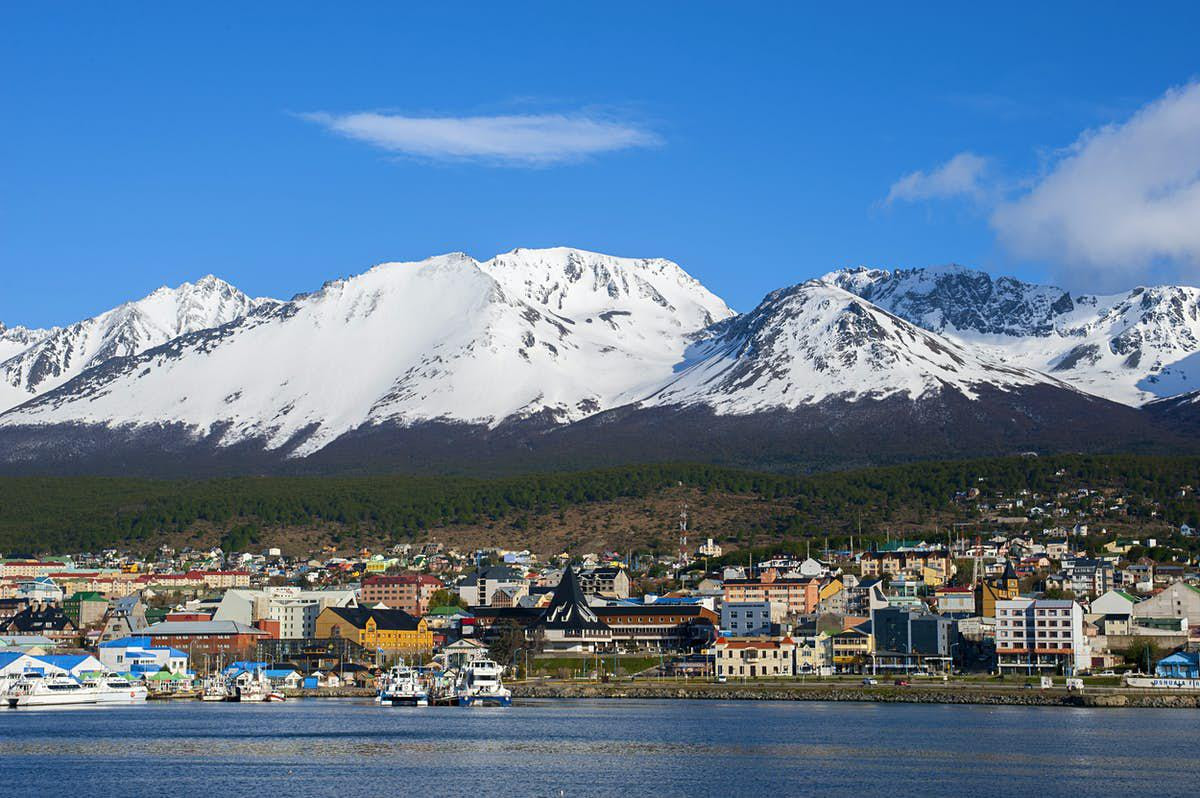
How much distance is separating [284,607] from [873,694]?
5855cm

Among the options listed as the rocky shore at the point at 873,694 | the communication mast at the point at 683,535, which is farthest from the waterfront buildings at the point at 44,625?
the communication mast at the point at 683,535

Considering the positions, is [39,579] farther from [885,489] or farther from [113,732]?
[113,732]

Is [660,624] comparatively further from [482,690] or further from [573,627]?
[482,690]

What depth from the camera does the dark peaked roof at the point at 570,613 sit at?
12262cm

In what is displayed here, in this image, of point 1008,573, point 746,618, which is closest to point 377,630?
point 746,618

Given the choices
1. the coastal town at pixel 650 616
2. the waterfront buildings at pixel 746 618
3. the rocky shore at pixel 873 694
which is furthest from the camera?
the waterfront buildings at pixel 746 618

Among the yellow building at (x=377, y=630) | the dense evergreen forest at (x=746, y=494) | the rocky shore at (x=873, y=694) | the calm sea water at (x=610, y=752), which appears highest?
the dense evergreen forest at (x=746, y=494)

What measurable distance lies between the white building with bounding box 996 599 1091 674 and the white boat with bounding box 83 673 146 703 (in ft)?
151

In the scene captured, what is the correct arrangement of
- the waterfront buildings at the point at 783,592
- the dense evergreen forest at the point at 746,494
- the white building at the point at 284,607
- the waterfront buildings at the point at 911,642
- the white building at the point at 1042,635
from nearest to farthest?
the white building at the point at 1042,635, the waterfront buildings at the point at 911,642, the waterfront buildings at the point at 783,592, the white building at the point at 284,607, the dense evergreen forest at the point at 746,494

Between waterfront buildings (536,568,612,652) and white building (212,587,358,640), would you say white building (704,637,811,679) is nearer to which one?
waterfront buildings (536,568,612,652)

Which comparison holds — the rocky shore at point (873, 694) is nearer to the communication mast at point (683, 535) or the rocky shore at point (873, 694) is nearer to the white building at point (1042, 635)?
the white building at point (1042, 635)

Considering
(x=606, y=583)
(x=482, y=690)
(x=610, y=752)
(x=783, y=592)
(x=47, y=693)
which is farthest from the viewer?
(x=606, y=583)

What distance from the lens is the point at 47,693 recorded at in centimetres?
9394

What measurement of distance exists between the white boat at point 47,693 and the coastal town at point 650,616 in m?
0.82
